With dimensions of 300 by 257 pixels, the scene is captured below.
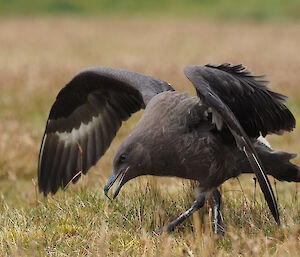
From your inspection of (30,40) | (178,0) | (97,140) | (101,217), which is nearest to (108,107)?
(97,140)

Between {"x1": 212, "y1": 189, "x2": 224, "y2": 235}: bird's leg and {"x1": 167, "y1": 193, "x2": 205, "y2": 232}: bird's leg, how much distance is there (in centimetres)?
18

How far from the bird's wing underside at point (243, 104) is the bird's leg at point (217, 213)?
0.53 metres

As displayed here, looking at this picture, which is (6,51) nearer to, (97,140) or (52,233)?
(97,140)

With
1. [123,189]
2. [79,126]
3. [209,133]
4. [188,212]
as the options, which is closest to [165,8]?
[79,126]

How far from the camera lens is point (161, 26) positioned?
109 ft

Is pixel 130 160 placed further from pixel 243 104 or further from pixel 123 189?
pixel 123 189

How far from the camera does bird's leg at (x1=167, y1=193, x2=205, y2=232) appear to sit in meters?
5.46

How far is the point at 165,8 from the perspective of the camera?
140 feet

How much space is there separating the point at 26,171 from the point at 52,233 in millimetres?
3768

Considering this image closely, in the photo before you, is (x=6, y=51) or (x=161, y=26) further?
(x=161, y=26)

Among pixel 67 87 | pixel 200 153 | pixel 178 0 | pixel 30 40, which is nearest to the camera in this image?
pixel 200 153

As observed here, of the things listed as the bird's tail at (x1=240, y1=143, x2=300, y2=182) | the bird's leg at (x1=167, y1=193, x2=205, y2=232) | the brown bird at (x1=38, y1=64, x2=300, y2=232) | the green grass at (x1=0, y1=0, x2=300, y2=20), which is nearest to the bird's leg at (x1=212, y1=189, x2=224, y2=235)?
the brown bird at (x1=38, y1=64, x2=300, y2=232)

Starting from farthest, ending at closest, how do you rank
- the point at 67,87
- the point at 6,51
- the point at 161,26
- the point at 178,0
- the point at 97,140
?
the point at 178,0 → the point at 161,26 → the point at 6,51 → the point at 97,140 → the point at 67,87

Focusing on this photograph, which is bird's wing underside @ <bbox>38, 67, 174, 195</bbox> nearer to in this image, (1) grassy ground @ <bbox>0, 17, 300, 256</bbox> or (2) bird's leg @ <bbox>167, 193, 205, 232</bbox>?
(1) grassy ground @ <bbox>0, 17, 300, 256</bbox>
